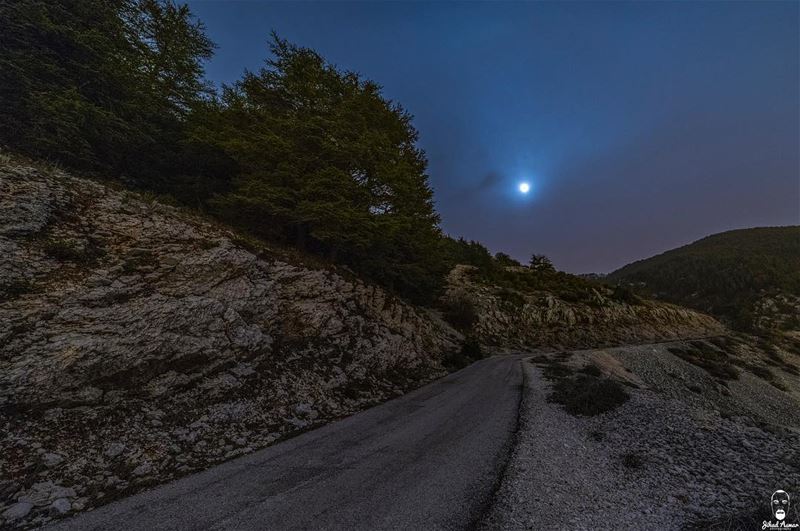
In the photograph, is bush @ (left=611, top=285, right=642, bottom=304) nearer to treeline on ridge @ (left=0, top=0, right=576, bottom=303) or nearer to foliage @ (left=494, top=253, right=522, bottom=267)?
foliage @ (left=494, top=253, right=522, bottom=267)

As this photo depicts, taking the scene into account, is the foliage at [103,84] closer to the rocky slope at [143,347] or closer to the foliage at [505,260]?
the rocky slope at [143,347]

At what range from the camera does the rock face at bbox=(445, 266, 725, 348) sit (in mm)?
28375

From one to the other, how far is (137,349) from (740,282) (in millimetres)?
89591

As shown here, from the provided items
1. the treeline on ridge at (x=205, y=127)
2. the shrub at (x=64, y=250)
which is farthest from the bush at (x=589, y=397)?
the shrub at (x=64, y=250)

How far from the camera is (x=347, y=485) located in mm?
5547

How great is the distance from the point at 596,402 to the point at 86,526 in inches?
487

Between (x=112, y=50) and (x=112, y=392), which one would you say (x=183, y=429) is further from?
(x=112, y=50)

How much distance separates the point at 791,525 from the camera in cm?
374

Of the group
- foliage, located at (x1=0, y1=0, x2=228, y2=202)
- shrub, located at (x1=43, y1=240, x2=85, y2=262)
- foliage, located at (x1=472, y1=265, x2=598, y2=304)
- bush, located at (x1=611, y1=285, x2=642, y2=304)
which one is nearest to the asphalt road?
shrub, located at (x1=43, y1=240, x2=85, y2=262)

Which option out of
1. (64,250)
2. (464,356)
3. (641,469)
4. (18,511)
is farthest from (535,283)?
(18,511)

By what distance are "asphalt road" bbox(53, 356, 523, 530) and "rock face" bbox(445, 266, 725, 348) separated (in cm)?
1979

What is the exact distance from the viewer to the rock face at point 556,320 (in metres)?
28.4

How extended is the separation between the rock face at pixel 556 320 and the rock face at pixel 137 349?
58.3 ft

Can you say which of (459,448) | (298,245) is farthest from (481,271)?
(459,448)
